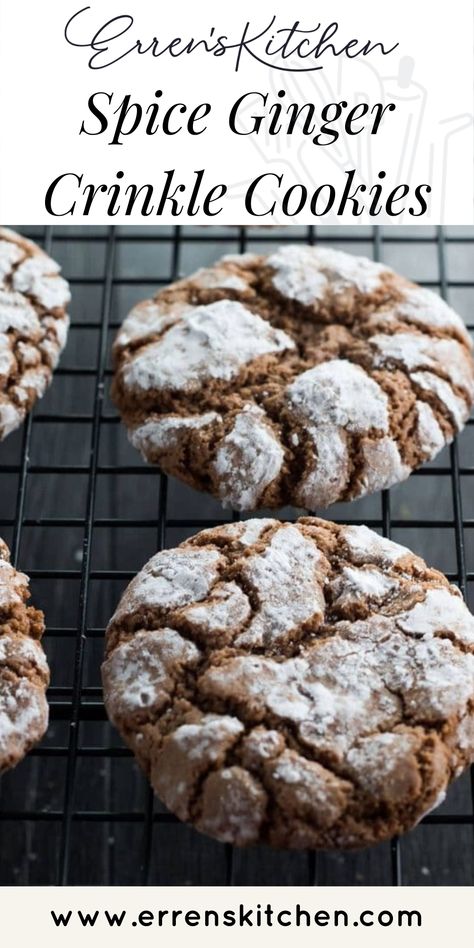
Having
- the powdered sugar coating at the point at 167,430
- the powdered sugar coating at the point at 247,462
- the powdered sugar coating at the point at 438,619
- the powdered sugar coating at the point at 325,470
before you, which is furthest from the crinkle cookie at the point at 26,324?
the powdered sugar coating at the point at 438,619

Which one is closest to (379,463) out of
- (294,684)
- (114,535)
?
(294,684)

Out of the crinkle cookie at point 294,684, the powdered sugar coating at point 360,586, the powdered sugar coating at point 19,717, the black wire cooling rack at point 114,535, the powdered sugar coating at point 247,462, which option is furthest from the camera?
the black wire cooling rack at point 114,535

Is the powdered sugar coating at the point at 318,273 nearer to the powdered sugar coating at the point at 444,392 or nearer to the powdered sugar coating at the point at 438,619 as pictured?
the powdered sugar coating at the point at 444,392

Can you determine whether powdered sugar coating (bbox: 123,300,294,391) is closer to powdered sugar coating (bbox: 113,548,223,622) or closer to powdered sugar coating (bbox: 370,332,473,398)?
powdered sugar coating (bbox: 370,332,473,398)

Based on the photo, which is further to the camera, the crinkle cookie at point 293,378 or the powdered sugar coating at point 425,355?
the powdered sugar coating at point 425,355

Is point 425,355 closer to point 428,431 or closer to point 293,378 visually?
point 428,431

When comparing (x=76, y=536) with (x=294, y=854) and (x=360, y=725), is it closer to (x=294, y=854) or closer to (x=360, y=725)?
(x=294, y=854)
